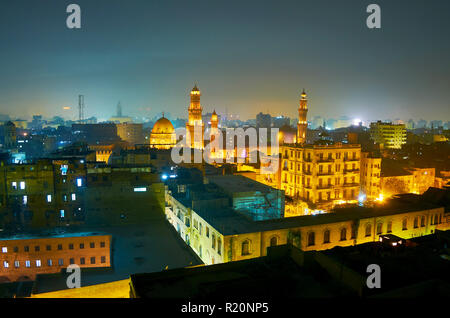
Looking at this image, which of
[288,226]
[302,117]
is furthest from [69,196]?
[302,117]

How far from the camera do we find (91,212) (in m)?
29.4

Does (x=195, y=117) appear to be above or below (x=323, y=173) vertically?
above

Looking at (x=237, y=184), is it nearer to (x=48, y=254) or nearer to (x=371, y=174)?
(x=48, y=254)

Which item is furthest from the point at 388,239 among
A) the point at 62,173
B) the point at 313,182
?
the point at 62,173

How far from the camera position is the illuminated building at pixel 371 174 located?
38.7m

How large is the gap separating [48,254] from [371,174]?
3267 centimetres

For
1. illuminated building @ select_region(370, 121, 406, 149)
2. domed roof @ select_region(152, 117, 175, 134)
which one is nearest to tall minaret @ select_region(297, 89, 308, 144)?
domed roof @ select_region(152, 117, 175, 134)

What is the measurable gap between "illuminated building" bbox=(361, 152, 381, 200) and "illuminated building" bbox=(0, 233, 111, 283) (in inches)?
1136

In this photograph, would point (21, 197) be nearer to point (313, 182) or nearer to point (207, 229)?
point (207, 229)

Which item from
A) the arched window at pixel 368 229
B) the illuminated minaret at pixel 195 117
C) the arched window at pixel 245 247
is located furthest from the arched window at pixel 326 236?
the illuminated minaret at pixel 195 117

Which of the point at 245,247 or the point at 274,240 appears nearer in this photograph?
the point at 245,247

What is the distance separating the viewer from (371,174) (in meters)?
38.9
